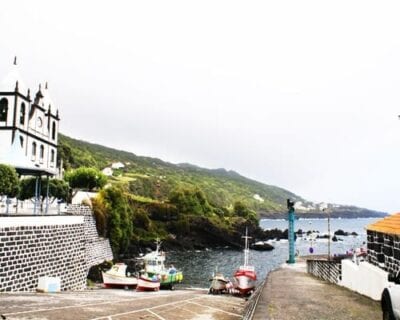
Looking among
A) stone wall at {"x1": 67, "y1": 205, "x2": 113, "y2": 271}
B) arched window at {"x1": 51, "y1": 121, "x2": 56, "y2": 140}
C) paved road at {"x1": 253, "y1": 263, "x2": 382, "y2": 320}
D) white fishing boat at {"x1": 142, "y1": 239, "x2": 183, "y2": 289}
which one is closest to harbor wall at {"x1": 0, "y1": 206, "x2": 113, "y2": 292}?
white fishing boat at {"x1": 142, "y1": 239, "x2": 183, "y2": 289}

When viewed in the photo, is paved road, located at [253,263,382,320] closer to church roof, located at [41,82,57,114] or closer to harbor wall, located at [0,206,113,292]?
harbor wall, located at [0,206,113,292]

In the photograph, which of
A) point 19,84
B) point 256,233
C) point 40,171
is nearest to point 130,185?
point 256,233

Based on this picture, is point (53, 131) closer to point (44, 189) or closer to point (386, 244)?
point (44, 189)

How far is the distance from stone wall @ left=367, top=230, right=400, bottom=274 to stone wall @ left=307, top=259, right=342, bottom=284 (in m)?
5.96

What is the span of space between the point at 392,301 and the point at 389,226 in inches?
275

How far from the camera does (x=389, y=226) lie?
16016 mm

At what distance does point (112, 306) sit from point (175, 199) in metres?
100

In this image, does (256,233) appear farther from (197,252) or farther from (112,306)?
(112,306)

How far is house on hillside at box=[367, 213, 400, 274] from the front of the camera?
49.3 ft

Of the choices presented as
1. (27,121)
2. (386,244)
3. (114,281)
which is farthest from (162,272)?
(386,244)

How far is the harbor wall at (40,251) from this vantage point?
24.4 m

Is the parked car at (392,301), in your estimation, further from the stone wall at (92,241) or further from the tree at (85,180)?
the tree at (85,180)

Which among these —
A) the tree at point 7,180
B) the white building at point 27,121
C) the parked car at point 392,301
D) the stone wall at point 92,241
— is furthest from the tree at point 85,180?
the parked car at point 392,301

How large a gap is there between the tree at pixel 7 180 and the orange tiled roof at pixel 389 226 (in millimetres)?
31249
